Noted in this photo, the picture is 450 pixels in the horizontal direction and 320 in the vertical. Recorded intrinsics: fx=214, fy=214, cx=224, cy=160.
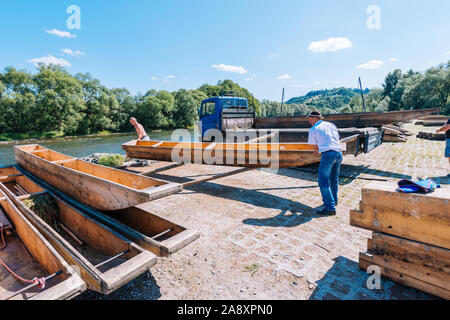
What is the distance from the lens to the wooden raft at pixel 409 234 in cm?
173

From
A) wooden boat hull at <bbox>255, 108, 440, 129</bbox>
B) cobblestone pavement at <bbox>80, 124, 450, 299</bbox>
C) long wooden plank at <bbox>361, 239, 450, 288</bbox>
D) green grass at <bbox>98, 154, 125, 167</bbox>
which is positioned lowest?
cobblestone pavement at <bbox>80, 124, 450, 299</bbox>

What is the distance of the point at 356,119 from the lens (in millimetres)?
8852

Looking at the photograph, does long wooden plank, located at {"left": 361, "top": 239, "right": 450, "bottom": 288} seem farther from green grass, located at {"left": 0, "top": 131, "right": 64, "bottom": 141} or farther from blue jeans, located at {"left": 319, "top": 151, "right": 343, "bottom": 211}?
green grass, located at {"left": 0, "top": 131, "right": 64, "bottom": 141}

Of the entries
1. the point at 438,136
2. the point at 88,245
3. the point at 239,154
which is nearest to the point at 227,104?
the point at 239,154

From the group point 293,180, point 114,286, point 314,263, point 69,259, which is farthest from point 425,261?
point 293,180

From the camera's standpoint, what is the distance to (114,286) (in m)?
1.60

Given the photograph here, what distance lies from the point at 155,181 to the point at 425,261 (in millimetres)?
2858

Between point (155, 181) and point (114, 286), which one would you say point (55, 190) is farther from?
point (114, 286)

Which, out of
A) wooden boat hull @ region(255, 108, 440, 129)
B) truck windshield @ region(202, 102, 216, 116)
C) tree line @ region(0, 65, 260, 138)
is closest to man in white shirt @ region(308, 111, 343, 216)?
wooden boat hull @ region(255, 108, 440, 129)

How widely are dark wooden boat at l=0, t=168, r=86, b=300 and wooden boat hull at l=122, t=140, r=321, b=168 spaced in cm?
321

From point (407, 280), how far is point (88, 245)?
381 centimetres

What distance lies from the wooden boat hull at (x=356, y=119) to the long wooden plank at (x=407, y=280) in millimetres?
6693

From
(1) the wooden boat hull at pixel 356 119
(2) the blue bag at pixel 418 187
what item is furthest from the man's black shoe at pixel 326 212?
(1) the wooden boat hull at pixel 356 119

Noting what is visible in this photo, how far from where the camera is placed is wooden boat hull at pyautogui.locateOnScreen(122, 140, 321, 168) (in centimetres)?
428
